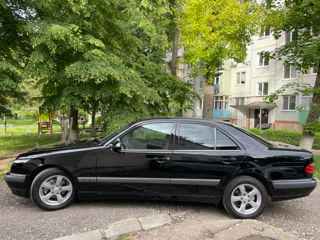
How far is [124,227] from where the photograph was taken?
3.13 metres

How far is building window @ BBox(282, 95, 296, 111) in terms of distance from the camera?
23.0 m

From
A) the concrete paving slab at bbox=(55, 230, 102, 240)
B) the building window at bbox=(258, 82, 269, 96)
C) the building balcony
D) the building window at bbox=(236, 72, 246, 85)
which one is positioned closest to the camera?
the concrete paving slab at bbox=(55, 230, 102, 240)

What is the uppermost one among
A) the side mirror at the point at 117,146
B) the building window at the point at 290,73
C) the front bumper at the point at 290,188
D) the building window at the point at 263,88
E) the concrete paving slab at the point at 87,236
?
the building window at the point at 290,73

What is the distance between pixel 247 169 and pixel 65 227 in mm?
2847

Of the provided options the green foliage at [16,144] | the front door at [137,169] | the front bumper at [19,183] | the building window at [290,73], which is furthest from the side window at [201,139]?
the building window at [290,73]

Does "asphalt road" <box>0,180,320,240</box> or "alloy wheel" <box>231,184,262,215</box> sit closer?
"asphalt road" <box>0,180,320,240</box>

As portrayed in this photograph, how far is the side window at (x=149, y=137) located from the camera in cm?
390

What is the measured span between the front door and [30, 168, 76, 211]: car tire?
22.1 inches

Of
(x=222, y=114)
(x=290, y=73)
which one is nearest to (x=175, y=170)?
(x=290, y=73)

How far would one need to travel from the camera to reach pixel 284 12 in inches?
426

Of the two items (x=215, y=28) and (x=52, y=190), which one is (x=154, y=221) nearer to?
(x=52, y=190)

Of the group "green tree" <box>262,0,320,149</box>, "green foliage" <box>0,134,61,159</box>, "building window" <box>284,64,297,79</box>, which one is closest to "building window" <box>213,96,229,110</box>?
"building window" <box>284,64,297,79</box>

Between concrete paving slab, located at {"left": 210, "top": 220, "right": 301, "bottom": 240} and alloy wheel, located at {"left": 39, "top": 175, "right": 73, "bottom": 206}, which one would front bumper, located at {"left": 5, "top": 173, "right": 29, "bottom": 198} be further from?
concrete paving slab, located at {"left": 210, "top": 220, "right": 301, "bottom": 240}

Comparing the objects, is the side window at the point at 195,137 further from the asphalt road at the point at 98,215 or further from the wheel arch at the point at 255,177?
the asphalt road at the point at 98,215
